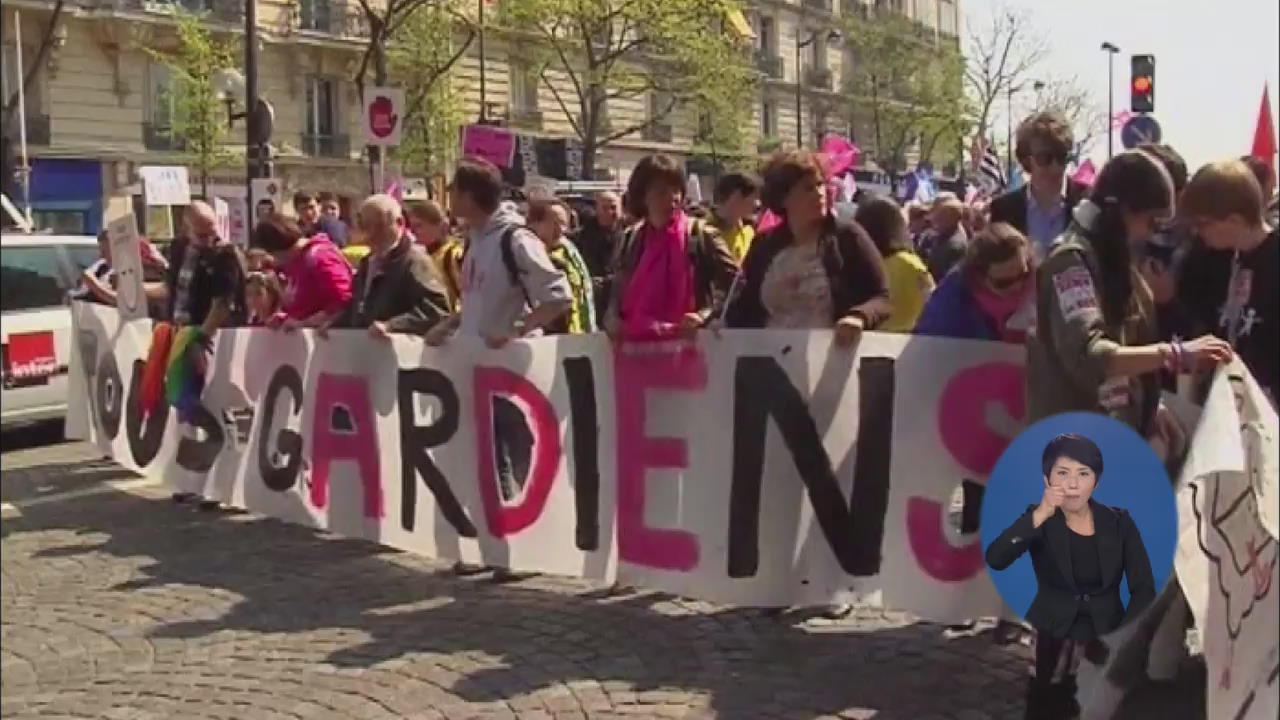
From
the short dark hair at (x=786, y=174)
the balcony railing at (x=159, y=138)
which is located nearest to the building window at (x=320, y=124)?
the balcony railing at (x=159, y=138)

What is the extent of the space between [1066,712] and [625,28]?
35.9 feet

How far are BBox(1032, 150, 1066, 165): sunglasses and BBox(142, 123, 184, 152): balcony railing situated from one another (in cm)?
1120

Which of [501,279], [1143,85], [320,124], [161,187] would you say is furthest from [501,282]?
[320,124]

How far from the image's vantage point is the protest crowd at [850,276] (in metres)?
4.05

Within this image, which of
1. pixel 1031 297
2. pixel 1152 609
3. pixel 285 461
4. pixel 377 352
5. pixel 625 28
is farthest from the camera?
pixel 625 28

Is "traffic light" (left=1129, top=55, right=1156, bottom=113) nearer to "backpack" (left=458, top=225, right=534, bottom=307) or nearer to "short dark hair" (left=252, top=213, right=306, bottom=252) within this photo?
"backpack" (left=458, top=225, right=534, bottom=307)

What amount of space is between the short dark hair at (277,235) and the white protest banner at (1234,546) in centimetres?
546

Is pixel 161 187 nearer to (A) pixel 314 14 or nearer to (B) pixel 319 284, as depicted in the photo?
(B) pixel 319 284

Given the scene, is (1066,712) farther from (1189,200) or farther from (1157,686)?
(1189,200)

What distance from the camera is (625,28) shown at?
563 inches

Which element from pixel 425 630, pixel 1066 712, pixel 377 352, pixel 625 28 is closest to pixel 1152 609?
pixel 1066 712

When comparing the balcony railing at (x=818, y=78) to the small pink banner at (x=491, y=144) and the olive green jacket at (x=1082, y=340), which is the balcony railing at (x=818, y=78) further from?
the olive green jacket at (x=1082, y=340)

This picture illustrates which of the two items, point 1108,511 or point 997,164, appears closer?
point 1108,511

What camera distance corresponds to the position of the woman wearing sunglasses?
16.1 feet
